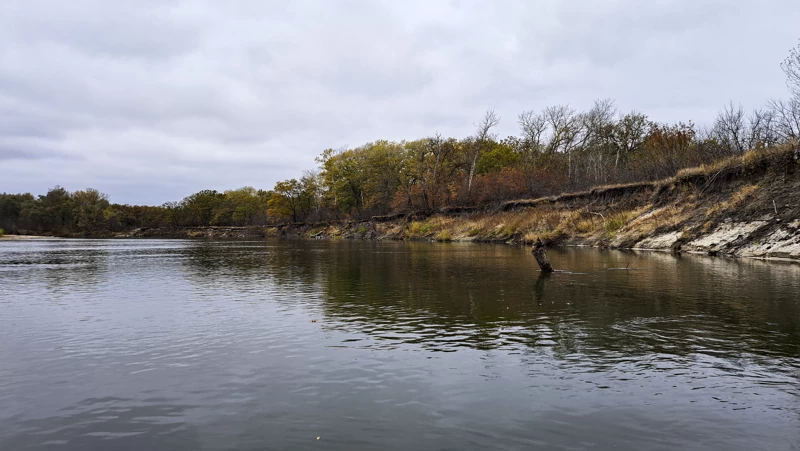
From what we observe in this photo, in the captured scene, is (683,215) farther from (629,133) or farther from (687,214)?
(629,133)

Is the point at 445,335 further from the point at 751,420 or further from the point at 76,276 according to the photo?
the point at 76,276

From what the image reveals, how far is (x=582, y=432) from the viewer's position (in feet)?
18.3

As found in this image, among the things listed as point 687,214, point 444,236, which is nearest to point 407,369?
point 687,214

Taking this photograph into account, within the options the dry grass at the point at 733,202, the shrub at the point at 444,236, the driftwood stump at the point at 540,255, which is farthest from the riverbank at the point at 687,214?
the driftwood stump at the point at 540,255

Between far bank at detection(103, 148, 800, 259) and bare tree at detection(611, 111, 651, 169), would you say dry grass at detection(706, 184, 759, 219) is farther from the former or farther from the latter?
bare tree at detection(611, 111, 651, 169)

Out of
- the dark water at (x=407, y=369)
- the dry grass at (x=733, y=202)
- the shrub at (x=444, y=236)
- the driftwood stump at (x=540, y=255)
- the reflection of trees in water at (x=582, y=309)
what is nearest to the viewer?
the dark water at (x=407, y=369)

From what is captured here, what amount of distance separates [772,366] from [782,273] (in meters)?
14.1

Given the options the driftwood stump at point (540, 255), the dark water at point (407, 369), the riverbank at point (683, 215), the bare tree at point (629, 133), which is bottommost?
the dark water at point (407, 369)

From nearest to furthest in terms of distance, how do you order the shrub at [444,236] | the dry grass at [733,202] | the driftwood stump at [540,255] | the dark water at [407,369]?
the dark water at [407,369]
the driftwood stump at [540,255]
the dry grass at [733,202]
the shrub at [444,236]

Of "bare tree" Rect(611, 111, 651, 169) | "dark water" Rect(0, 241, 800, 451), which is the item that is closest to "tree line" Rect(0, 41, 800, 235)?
"bare tree" Rect(611, 111, 651, 169)

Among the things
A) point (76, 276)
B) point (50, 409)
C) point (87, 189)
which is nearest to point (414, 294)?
point (50, 409)

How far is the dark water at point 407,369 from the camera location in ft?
18.5

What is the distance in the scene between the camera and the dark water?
5.64 m

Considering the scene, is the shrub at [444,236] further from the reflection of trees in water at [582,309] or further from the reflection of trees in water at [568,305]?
the reflection of trees in water at [582,309]
